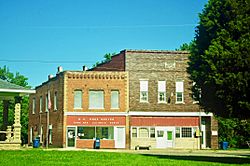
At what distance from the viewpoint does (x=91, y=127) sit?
49.0 meters

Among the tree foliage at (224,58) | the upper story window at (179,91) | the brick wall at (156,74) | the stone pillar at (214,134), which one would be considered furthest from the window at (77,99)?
the tree foliage at (224,58)

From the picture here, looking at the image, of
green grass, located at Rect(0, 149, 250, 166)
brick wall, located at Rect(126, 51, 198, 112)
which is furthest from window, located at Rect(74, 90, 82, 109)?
green grass, located at Rect(0, 149, 250, 166)

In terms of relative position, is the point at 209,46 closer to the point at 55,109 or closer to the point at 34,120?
the point at 55,109

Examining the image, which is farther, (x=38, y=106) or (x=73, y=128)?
(x=38, y=106)

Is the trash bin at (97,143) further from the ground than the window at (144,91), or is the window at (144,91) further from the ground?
the window at (144,91)

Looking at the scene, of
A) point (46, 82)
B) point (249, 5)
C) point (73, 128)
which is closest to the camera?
point (249, 5)

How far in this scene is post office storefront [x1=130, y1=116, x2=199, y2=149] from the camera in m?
49.1

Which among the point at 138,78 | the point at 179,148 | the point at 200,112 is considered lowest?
the point at 179,148

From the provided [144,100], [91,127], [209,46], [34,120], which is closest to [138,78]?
[144,100]

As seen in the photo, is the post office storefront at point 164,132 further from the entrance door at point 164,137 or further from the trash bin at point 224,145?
the trash bin at point 224,145

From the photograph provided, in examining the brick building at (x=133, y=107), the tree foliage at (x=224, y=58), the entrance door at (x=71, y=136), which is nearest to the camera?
the tree foliage at (x=224, y=58)

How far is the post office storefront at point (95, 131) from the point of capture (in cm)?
4862

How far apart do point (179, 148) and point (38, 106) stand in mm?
18567

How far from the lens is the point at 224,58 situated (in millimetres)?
23328
